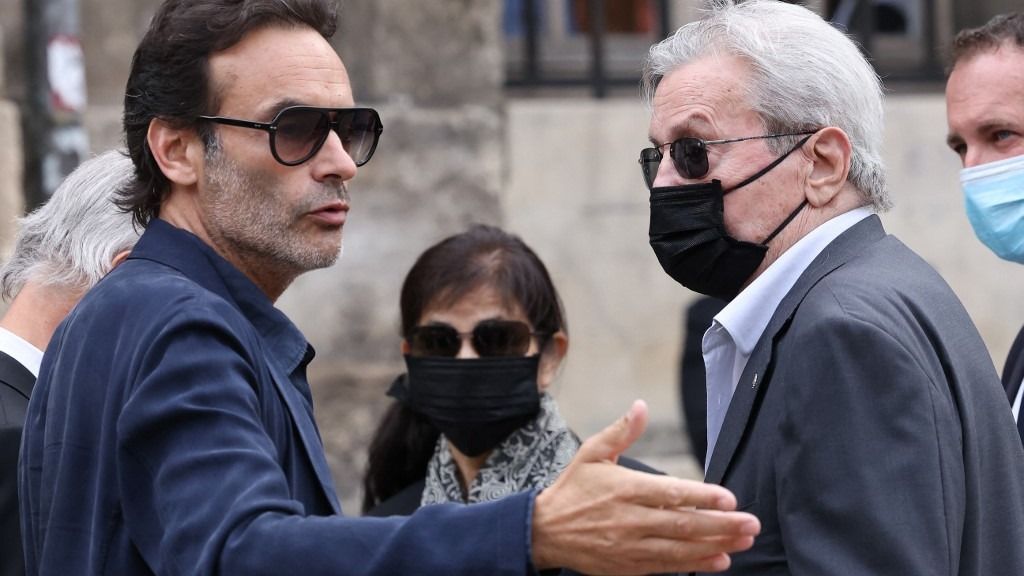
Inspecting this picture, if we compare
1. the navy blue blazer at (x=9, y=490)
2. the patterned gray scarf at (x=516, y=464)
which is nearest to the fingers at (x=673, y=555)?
the navy blue blazer at (x=9, y=490)

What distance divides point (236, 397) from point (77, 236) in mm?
1520

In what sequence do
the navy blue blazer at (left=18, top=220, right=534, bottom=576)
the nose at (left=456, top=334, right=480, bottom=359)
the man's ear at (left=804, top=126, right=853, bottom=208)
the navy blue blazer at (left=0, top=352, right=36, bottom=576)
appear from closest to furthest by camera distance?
the navy blue blazer at (left=18, top=220, right=534, bottom=576)
the man's ear at (left=804, top=126, right=853, bottom=208)
the navy blue blazer at (left=0, top=352, right=36, bottom=576)
the nose at (left=456, top=334, right=480, bottom=359)

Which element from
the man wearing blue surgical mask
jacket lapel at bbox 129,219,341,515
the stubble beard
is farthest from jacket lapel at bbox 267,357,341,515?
the man wearing blue surgical mask

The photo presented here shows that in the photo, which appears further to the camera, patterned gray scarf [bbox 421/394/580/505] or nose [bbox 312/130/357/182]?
patterned gray scarf [bbox 421/394/580/505]

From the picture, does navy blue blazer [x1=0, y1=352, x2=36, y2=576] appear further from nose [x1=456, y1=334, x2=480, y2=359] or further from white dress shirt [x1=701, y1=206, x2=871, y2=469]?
white dress shirt [x1=701, y1=206, x2=871, y2=469]

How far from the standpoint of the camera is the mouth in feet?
8.61

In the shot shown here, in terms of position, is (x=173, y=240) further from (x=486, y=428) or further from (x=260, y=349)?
(x=486, y=428)

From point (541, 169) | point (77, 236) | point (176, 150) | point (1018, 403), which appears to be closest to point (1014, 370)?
point (1018, 403)

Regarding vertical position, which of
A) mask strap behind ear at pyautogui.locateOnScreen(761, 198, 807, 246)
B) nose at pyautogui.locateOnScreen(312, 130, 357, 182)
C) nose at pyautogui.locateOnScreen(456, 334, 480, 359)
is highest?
nose at pyautogui.locateOnScreen(312, 130, 357, 182)

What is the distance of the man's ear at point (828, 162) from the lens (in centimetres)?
271

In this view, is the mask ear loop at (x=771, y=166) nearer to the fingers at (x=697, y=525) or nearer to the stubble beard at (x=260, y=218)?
the stubble beard at (x=260, y=218)

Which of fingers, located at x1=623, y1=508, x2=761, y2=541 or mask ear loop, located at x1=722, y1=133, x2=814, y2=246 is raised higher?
mask ear loop, located at x1=722, y1=133, x2=814, y2=246

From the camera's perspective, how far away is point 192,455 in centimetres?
203

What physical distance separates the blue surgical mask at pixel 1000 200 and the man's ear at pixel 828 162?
1.27 meters
